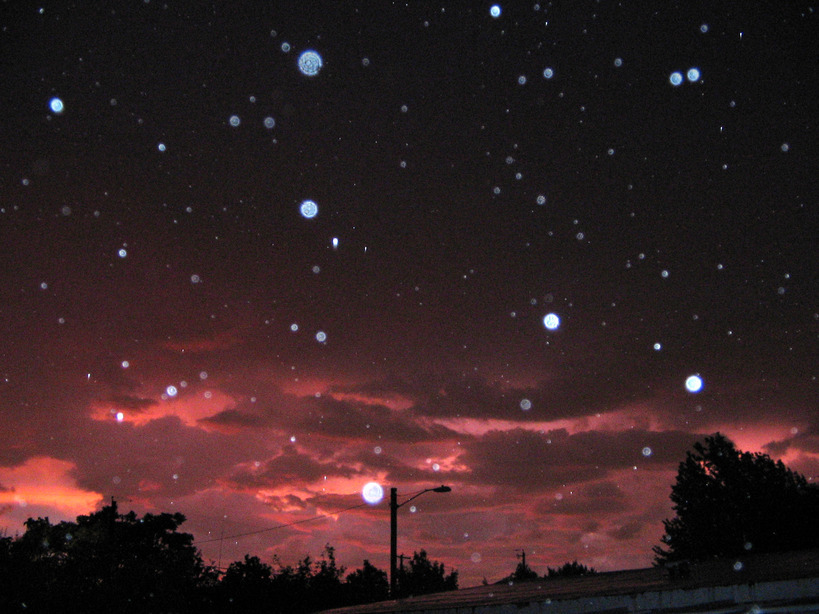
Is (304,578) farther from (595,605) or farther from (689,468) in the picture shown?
(595,605)

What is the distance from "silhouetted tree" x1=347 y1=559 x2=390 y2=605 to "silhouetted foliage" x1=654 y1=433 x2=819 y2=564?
22089 millimetres

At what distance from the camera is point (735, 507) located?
5459 centimetres

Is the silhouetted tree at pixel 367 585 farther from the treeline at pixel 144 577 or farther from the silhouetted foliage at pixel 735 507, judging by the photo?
the silhouetted foliage at pixel 735 507

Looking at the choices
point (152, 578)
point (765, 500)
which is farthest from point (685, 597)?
point (765, 500)

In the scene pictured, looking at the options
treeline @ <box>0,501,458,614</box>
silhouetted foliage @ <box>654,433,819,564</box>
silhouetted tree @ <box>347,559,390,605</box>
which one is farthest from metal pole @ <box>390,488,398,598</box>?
silhouetted foliage @ <box>654,433,819,564</box>

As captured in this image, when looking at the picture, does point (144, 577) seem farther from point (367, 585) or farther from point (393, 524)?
point (367, 585)

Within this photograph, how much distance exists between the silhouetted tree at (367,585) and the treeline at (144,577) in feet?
0.29

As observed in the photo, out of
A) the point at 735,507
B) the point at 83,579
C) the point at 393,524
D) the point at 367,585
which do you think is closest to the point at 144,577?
the point at 83,579

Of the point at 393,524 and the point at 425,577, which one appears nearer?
the point at 393,524

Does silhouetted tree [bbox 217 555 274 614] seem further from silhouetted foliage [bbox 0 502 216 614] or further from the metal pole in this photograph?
the metal pole

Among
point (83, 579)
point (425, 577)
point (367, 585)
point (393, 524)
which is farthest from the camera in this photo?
point (425, 577)

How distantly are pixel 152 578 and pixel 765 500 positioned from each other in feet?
159

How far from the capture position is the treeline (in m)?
18.7

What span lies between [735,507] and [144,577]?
1892 inches
